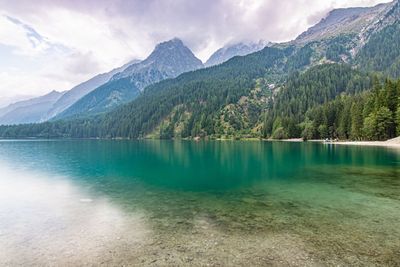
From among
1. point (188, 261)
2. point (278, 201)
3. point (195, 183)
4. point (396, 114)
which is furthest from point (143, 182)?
point (396, 114)

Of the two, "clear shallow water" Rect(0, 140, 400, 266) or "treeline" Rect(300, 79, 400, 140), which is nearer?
"clear shallow water" Rect(0, 140, 400, 266)

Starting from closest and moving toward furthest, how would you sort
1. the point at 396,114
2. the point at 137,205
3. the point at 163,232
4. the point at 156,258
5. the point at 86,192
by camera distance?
the point at 156,258, the point at 163,232, the point at 137,205, the point at 86,192, the point at 396,114

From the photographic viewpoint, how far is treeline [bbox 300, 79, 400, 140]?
119 meters

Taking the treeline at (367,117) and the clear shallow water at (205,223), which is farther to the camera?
the treeline at (367,117)

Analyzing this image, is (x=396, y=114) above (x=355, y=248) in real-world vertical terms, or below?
above

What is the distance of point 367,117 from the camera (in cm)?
12950

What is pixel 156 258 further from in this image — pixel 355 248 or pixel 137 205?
pixel 137 205

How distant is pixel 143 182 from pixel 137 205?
15.8m

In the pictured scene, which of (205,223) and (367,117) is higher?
(367,117)

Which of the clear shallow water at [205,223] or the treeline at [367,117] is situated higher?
the treeline at [367,117]

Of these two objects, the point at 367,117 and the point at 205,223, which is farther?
the point at 367,117

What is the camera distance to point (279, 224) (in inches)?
885

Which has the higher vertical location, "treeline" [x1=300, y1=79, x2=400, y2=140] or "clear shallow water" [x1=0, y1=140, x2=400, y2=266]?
"treeline" [x1=300, y1=79, x2=400, y2=140]

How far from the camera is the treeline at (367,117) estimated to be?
119137 mm
